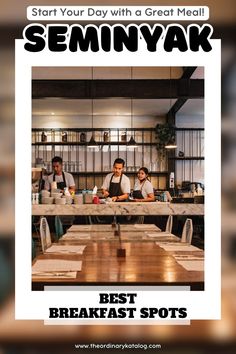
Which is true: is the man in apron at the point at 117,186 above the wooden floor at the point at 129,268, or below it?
above

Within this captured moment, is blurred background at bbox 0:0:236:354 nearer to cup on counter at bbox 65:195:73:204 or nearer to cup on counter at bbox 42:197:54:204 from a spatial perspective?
cup on counter at bbox 42:197:54:204

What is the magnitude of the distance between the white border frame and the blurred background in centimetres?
3

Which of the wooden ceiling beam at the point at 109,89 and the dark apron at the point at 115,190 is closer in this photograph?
the dark apron at the point at 115,190

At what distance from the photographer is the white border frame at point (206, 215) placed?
190cm

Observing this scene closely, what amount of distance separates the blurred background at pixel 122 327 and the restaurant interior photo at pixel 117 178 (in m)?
0.17

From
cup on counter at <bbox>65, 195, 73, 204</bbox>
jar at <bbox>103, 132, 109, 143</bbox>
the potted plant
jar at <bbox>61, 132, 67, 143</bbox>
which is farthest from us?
jar at <bbox>61, 132, 67, 143</bbox>

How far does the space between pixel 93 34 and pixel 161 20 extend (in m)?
0.33

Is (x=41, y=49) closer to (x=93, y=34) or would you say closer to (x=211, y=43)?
(x=93, y=34)

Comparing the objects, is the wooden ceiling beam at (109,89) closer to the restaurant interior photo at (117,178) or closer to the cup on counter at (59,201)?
the restaurant interior photo at (117,178)

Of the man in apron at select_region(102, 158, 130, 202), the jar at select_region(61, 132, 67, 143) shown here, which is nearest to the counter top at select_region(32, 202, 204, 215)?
the man in apron at select_region(102, 158, 130, 202)

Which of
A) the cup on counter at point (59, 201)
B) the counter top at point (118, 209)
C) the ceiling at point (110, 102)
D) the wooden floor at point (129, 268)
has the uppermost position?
the ceiling at point (110, 102)

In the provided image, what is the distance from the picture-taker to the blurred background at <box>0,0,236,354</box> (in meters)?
1.85

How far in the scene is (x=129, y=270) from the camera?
6.97 ft

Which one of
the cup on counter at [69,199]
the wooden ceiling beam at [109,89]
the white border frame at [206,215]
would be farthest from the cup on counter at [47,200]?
the wooden ceiling beam at [109,89]
